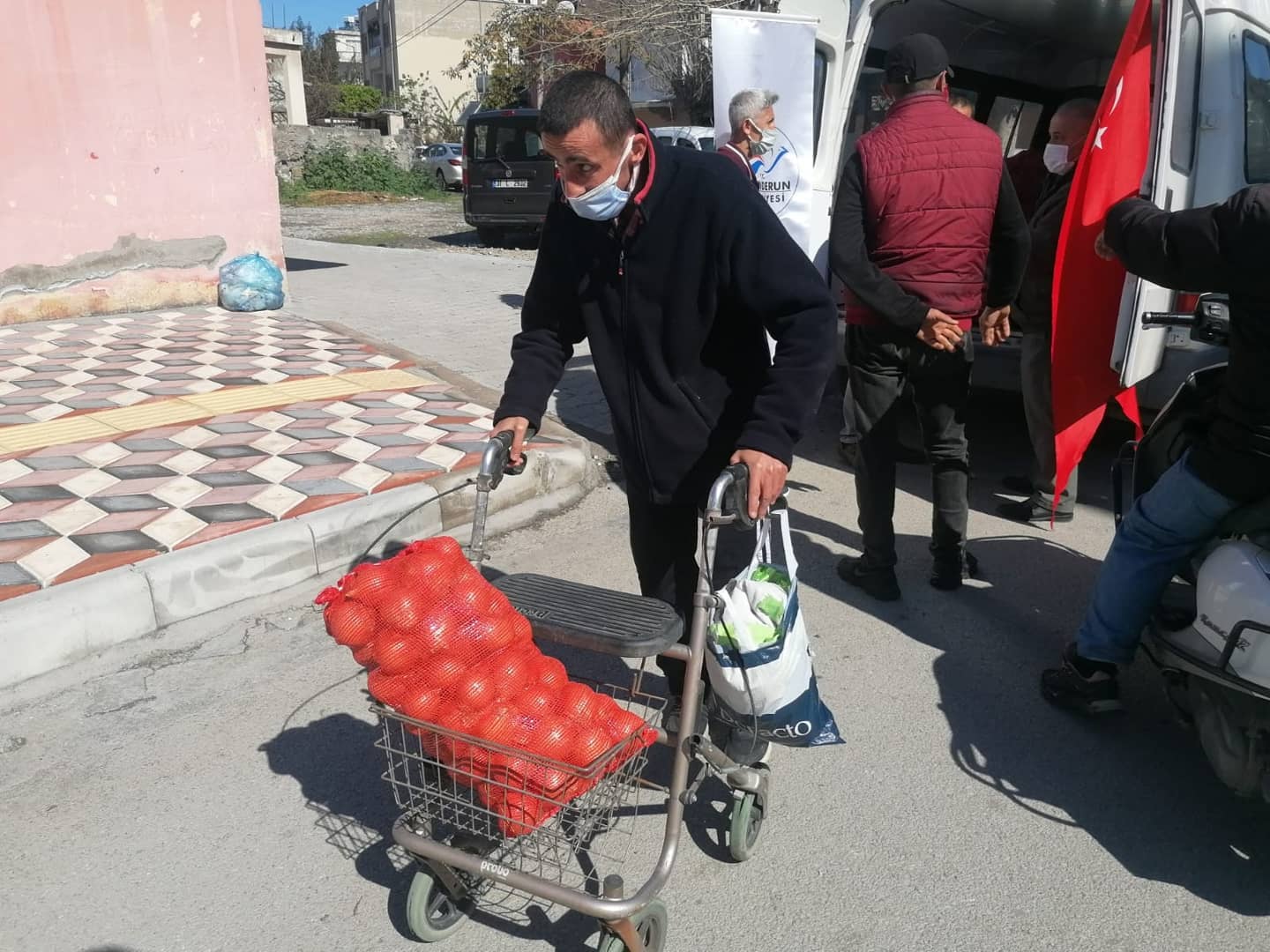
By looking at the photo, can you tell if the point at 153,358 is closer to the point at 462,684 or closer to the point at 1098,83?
the point at 462,684

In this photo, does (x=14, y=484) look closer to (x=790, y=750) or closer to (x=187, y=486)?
(x=187, y=486)

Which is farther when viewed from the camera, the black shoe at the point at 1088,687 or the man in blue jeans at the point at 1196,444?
the black shoe at the point at 1088,687

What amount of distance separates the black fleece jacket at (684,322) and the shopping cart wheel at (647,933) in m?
1.02

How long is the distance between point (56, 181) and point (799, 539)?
24.3ft

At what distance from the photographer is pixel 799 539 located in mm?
4805

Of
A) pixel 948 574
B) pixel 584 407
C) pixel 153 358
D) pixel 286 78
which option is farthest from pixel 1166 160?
pixel 286 78

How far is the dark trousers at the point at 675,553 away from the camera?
111 inches

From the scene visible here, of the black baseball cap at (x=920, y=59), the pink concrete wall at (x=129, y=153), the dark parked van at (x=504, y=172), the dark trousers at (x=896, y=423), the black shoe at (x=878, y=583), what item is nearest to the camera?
the black baseball cap at (x=920, y=59)

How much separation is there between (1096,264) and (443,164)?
1149 inches

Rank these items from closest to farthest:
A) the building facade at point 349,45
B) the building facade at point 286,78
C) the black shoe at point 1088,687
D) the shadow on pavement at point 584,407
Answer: the black shoe at point 1088,687 → the shadow on pavement at point 584,407 → the building facade at point 286,78 → the building facade at point 349,45

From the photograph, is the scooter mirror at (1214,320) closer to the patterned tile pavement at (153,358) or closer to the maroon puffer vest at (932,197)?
the maroon puffer vest at (932,197)

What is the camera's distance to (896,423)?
162 inches

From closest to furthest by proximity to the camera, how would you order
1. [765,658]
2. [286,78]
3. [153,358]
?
[765,658]
[153,358]
[286,78]

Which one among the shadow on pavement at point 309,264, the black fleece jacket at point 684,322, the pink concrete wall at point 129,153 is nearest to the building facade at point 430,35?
the shadow on pavement at point 309,264
